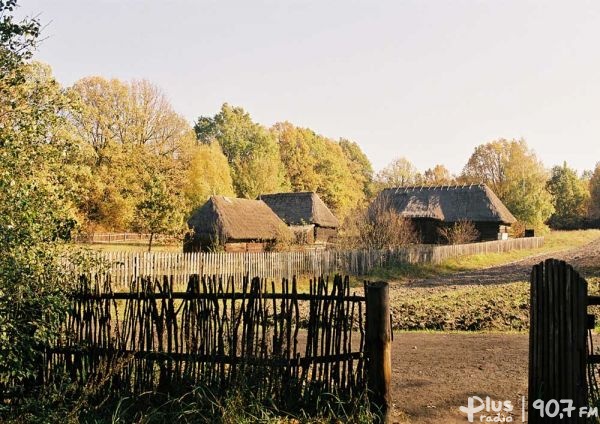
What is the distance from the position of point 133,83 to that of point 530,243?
33.2 m

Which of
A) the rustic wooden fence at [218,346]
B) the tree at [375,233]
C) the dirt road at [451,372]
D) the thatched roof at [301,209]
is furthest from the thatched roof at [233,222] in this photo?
the rustic wooden fence at [218,346]

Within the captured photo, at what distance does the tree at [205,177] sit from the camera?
144 feet

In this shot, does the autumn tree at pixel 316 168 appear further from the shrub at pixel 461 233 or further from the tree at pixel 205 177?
the shrub at pixel 461 233

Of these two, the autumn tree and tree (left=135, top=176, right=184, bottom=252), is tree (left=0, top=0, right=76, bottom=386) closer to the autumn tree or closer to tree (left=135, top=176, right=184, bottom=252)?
tree (left=135, top=176, right=184, bottom=252)

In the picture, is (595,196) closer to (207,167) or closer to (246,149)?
(246,149)

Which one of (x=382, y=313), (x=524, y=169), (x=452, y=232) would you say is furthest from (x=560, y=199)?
(x=382, y=313)

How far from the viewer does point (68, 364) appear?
6.75 m

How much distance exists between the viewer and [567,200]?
74.0m

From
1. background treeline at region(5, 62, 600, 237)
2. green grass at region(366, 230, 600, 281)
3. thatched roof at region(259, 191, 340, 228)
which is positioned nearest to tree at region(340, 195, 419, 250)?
green grass at region(366, 230, 600, 281)

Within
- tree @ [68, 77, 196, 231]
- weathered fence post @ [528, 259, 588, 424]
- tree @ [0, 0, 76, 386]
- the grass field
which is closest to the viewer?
weathered fence post @ [528, 259, 588, 424]

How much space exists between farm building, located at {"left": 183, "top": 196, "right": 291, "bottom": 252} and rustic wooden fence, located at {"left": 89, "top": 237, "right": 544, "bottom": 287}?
5.18 m

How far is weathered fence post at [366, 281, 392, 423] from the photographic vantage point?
5.54 m

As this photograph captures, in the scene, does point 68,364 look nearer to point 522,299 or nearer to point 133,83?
point 522,299

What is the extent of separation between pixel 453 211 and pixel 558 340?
141 feet
